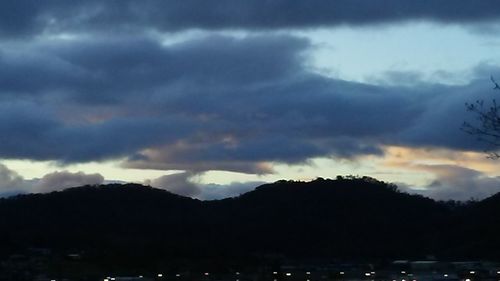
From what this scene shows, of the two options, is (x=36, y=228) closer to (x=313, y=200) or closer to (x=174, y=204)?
(x=174, y=204)

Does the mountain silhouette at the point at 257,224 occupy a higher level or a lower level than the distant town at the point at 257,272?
higher

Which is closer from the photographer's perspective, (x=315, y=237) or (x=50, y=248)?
(x=50, y=248)

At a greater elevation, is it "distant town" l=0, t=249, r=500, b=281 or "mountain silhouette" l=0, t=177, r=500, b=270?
"mountain silhouette" l=0, t=177, r=500, b=270

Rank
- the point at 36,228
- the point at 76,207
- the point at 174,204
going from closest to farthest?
the point at 36,228, the point at 76,207, the point at 174,204

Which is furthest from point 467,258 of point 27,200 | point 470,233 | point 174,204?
point 27,200

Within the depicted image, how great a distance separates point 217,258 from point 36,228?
17991 millimetres

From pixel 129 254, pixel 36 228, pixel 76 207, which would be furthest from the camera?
pixel 76 207

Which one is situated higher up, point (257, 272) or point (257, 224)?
point (257, 224)

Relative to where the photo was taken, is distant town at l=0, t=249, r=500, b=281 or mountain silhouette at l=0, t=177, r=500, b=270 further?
mountain silhouette at l=0, t=177, r=500, b=270

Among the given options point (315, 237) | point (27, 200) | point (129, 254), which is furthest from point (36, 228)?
point (315, 237)

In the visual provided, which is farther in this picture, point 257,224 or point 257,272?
point 257,224

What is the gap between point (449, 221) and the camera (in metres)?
99.6

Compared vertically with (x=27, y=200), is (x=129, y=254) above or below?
below

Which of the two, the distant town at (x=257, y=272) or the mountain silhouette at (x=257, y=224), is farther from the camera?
the mountain silhouette at (x=257, y=224)
